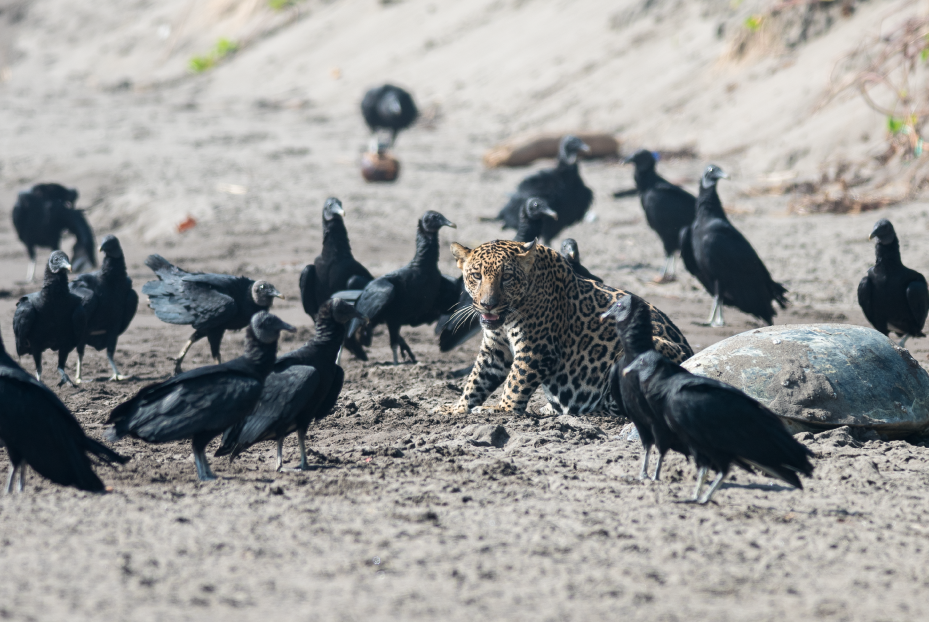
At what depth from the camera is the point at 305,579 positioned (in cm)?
363

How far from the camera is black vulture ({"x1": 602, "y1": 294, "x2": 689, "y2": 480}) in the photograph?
4613mm

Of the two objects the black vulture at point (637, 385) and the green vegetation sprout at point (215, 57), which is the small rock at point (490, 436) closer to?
the black vulture at point (637, 385)

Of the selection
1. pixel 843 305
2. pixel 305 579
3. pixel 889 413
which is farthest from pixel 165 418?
pixel 843 305

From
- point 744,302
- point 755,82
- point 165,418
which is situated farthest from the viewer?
point 755,82

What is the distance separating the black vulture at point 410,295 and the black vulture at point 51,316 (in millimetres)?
1917

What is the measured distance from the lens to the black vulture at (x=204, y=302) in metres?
7.36

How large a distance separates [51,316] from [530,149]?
31.2ft

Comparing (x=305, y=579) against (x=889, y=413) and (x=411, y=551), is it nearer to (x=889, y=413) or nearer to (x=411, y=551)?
(x=411, y=551)

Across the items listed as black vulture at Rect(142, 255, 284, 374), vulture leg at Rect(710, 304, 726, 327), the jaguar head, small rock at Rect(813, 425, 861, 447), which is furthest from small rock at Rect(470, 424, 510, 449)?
vulture leg at Rect(710, 304, 726, 327)

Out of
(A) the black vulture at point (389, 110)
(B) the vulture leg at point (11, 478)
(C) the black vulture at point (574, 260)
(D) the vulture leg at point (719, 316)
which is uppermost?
(A) the black vulture at point (389, 110)

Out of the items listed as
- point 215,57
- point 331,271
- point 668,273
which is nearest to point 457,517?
point 331,271

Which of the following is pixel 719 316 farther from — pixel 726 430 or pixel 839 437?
pixel 726 430

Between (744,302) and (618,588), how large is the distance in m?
5.51

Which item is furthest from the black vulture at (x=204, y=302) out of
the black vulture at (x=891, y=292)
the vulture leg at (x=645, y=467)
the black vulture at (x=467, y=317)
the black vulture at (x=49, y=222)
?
the black vulture at (x=891, y=292)
